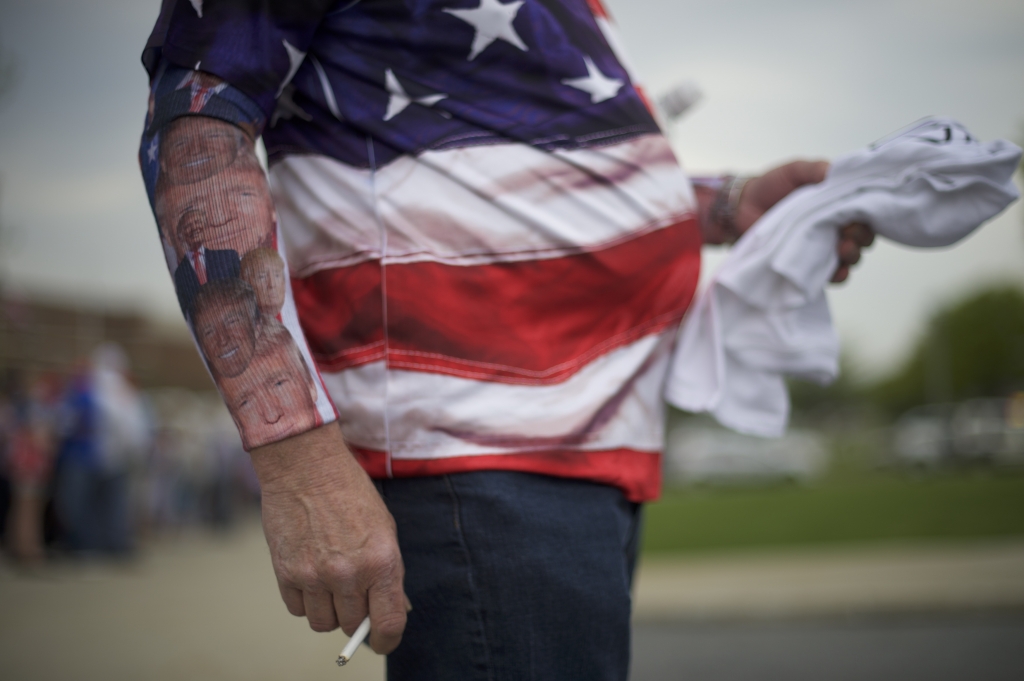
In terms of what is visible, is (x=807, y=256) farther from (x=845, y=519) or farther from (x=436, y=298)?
(x=845, y=519)

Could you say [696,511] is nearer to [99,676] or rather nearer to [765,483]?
[99,676]

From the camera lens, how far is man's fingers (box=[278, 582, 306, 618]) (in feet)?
3.28

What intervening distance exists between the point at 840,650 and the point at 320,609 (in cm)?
490

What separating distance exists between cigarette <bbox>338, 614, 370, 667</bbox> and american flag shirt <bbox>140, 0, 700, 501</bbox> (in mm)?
197

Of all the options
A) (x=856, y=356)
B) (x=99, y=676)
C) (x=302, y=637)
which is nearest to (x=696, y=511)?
(x=302, y=637)

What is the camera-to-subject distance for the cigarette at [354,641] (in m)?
0.96

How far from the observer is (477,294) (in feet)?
3.62

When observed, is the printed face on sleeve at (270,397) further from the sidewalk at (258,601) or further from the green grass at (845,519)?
the green grass at (845,519)

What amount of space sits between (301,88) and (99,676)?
A: 3713 millimetres

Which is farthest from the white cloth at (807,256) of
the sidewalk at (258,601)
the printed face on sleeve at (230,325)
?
the sidewalk at (258,601)

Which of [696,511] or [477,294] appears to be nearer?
[477,294]

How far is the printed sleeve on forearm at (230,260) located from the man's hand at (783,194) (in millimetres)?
1022

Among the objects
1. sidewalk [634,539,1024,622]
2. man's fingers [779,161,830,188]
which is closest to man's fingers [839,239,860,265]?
man's fingers [779,161,830,188]

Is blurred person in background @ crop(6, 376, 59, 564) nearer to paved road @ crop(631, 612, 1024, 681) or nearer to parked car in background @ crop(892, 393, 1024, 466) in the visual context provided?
paved road @ crop(631, 612, 1024, 681)
